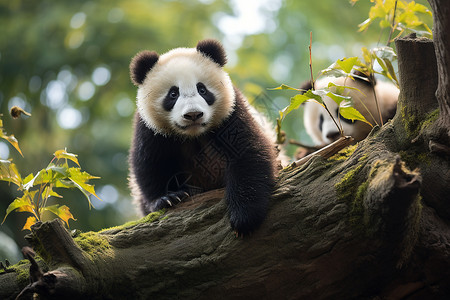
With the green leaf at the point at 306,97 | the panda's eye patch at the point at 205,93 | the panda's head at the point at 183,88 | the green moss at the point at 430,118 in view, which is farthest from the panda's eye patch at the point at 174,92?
the green moss at the point at 430,118

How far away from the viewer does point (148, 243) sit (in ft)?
13.1

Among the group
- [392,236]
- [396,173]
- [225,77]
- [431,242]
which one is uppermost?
[225,77]

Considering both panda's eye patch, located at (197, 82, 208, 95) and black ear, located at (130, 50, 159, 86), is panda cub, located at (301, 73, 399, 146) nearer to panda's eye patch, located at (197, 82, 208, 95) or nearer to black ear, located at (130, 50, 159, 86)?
panda's eye patch, located at (197, 82, 208, 95)

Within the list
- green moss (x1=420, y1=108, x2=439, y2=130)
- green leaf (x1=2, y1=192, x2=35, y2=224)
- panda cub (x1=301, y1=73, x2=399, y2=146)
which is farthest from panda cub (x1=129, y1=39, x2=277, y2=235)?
panda cub (x1=301, y1=73, x2=399, y2=146)

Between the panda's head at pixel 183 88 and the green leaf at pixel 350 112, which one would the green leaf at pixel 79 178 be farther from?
the green leaf at pixel 350 112

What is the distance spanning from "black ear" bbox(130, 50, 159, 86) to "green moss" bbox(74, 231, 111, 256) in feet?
6.93

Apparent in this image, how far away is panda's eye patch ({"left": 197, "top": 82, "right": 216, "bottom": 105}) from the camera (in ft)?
16.5

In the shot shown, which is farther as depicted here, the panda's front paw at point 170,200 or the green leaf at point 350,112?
the panda's front paw at point 170,200

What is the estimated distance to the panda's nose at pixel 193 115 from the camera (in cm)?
457

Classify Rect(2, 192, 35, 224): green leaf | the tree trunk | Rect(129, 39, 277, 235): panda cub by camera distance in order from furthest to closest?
Rect(129, 39, 277, 235): panda cub, Rect(2, 192, 35, 224): green leaf, the tree trunk

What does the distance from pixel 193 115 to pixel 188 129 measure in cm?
28

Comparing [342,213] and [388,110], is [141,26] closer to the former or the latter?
[388,110]

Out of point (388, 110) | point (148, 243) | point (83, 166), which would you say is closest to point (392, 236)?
point (148, 243)

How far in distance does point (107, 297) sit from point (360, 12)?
30.8 feet
